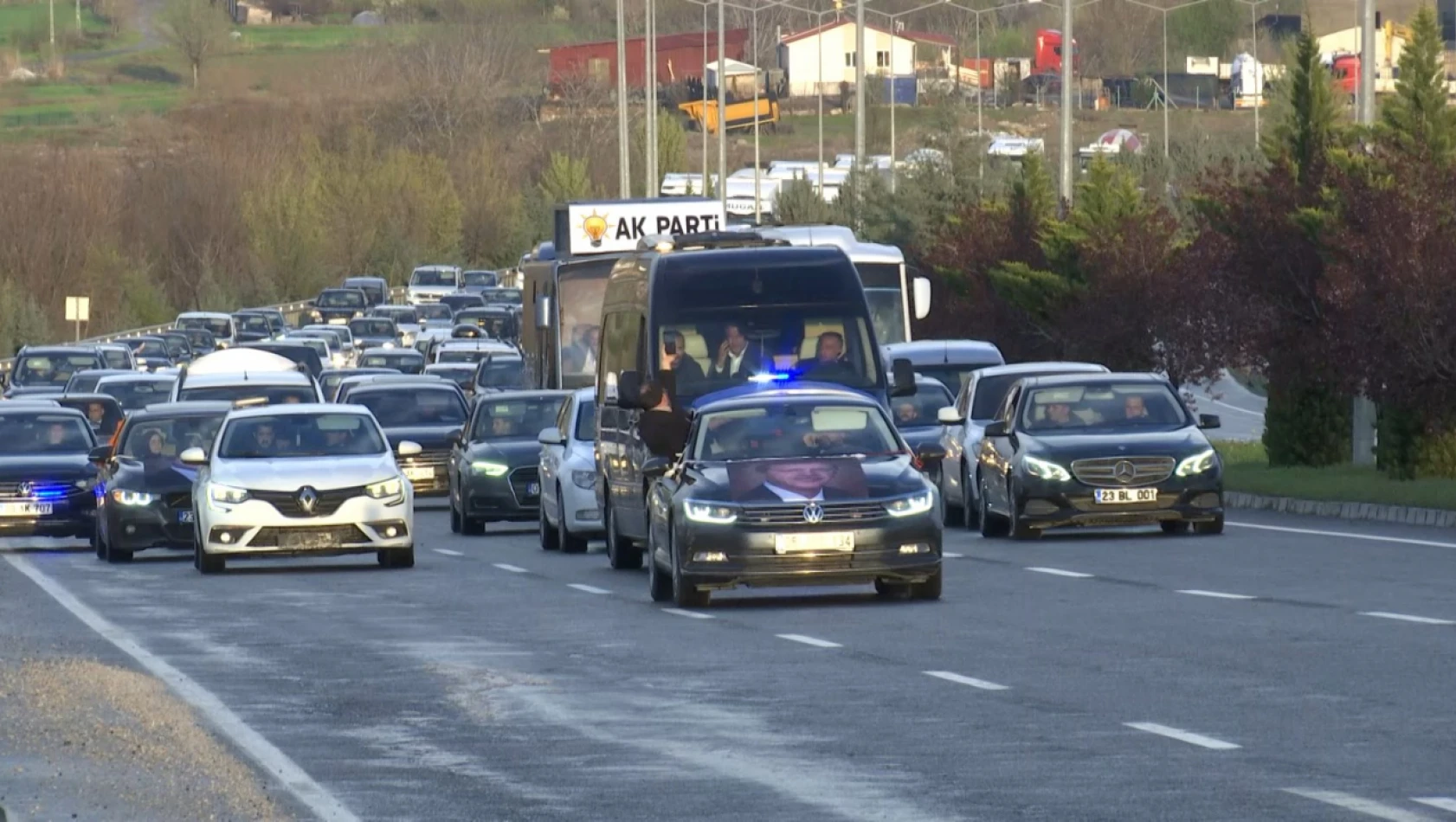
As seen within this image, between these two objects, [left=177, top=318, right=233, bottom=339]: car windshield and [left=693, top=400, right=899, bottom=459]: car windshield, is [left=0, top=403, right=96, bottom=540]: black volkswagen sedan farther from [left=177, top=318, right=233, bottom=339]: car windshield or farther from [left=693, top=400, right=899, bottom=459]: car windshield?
[left=177, top=318, right=233, bottom=339]: car windshield

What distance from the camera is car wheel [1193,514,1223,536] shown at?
29859 millimetres

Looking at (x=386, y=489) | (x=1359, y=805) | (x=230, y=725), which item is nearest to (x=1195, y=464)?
(x=386, y=489)

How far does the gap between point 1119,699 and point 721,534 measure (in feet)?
23.2

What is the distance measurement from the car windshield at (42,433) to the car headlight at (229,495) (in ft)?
31.8

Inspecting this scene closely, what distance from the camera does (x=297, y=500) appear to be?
89.9 feet

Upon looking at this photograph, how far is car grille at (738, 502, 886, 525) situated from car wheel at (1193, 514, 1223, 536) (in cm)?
877

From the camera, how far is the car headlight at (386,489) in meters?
27.5

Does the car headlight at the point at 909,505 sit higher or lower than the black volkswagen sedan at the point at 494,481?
higher

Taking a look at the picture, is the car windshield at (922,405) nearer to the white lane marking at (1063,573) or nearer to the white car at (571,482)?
the white car at (571,482)

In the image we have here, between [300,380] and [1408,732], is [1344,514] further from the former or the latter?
[1408,732]

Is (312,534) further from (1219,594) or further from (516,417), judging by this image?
(516,417)

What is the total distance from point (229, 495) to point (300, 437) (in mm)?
2027

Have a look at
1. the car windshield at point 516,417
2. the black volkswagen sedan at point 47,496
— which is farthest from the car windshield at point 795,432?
the car windshield at point 516,417

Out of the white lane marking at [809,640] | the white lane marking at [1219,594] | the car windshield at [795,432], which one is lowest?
the white lane marking at [1219,594]
